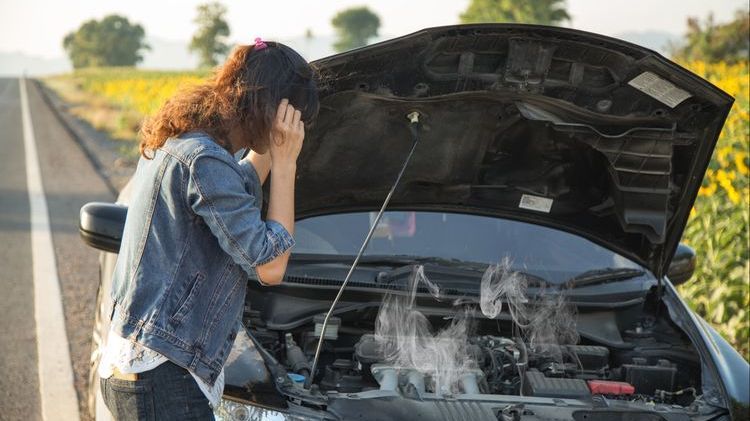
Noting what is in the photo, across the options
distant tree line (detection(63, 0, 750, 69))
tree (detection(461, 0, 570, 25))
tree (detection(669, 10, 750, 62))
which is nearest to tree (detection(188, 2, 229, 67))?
distant tree line (detection(63, 0, 750, 69))

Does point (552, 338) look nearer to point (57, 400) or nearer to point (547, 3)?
point (57, 400)

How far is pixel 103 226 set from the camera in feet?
10.5

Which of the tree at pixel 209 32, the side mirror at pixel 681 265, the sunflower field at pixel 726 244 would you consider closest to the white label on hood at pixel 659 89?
the side mirror at pixel 681 265

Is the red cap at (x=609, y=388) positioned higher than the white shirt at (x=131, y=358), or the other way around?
the white shirt at (x=131, y=358)

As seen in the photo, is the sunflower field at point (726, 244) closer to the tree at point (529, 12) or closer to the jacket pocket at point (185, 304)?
the jacket pocket at point (185, 304)

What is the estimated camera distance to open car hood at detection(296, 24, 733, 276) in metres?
2.90

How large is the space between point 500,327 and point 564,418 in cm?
89

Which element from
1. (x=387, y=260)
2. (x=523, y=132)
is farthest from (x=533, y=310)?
(x=523, y=132)

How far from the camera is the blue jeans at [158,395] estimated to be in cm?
213

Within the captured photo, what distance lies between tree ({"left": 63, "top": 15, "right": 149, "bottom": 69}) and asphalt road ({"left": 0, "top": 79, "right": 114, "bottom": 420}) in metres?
105

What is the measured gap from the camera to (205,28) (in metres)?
67.8

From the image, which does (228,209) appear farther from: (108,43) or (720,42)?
(108,43)

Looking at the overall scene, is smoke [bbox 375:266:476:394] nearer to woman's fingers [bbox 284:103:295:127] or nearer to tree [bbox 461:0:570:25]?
woman's fingers [bbox 284:103:295:127]

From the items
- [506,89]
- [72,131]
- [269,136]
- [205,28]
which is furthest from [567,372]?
[205,28]
